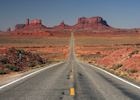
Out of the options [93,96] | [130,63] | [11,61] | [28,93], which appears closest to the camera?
[93,96]

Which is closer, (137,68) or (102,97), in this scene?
(102,97)

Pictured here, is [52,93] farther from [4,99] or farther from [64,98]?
[4,99]

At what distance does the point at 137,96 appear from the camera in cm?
1249

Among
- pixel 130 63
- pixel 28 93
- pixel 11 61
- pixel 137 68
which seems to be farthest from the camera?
pixel 11 61

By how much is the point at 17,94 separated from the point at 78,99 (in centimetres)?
263

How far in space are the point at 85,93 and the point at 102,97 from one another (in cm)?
127

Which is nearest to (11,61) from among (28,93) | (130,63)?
(130,63)

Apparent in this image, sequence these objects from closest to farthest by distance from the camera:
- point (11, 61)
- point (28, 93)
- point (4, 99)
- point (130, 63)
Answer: point (4, 99), point (28, 93), point (130, 63), point (11, 61)

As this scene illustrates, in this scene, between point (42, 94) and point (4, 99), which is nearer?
point (4, 99)

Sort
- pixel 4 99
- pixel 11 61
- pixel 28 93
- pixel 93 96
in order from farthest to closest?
1. pixel 11 61
2. pixel 28 93
3. pixel 93 96
4. pixel 4 99

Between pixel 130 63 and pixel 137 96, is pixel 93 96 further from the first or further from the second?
pixel 130 63

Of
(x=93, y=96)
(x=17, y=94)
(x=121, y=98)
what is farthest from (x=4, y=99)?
(x=121, y=98)

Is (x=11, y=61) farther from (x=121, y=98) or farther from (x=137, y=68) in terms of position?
(x=121, y=98)

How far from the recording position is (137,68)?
Result: 27.4 meters
